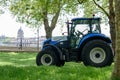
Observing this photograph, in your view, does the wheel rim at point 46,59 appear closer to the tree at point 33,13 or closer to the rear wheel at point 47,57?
the rear wheel at point 47,57

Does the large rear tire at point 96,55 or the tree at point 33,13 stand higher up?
the tree at point 33,13

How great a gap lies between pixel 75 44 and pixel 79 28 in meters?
0.78

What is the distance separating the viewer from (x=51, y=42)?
61.9ft

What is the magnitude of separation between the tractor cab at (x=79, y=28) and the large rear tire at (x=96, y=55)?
123 cm

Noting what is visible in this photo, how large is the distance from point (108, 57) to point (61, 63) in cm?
255

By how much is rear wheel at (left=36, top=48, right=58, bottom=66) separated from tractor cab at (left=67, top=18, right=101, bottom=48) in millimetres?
1103

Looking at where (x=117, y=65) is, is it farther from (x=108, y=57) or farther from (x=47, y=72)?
(x=108, y=57)

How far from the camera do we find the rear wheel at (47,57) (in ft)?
57.6

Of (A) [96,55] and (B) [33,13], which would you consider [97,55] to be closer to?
(A) [96,55]

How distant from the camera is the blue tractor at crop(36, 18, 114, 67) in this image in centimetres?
1690

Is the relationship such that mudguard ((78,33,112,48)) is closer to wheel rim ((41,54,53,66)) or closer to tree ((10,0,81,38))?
wheel rim ((41,54,53,66))

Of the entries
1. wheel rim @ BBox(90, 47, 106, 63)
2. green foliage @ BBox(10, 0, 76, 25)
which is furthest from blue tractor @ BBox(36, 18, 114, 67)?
green foliage @ BBox(10, 0, 76, 25)

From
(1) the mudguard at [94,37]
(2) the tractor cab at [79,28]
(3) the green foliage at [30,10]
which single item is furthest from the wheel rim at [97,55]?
(3) the green foliage at [30,10]

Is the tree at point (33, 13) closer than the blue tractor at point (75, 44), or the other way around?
the blue tractor at point (75, 44)
